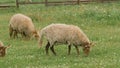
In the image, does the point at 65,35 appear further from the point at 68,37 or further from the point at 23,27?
the point at 23,27

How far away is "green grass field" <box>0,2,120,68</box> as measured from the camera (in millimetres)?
13961

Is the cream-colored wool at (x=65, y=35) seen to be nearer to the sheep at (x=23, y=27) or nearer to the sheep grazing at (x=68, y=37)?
the sheep grazing at (x=68, y=37)

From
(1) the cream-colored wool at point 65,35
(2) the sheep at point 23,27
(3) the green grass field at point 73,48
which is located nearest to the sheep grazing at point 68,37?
(1) the cream-colored wool at point 65,35

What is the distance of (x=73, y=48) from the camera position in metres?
17.4

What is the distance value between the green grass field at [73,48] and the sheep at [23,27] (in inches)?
15.6

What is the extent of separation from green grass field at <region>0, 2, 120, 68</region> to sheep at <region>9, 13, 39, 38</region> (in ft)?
1.30

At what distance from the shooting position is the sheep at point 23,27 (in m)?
20.5

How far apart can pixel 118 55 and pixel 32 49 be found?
3438 mm

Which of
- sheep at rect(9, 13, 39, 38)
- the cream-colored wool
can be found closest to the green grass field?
sheep at rect(9, 13, 39, 38)

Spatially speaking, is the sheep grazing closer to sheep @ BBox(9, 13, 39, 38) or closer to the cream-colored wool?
the cream-colored wool

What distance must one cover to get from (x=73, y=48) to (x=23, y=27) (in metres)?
4.21

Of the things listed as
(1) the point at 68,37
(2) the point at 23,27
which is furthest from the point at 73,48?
(2) the point at 23,27

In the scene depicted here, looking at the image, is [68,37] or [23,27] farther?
[23,27]

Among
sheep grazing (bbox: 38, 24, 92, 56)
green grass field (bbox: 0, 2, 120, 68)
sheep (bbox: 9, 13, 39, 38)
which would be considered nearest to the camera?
green grass field (bbox: 0, 2, 120, 68)
